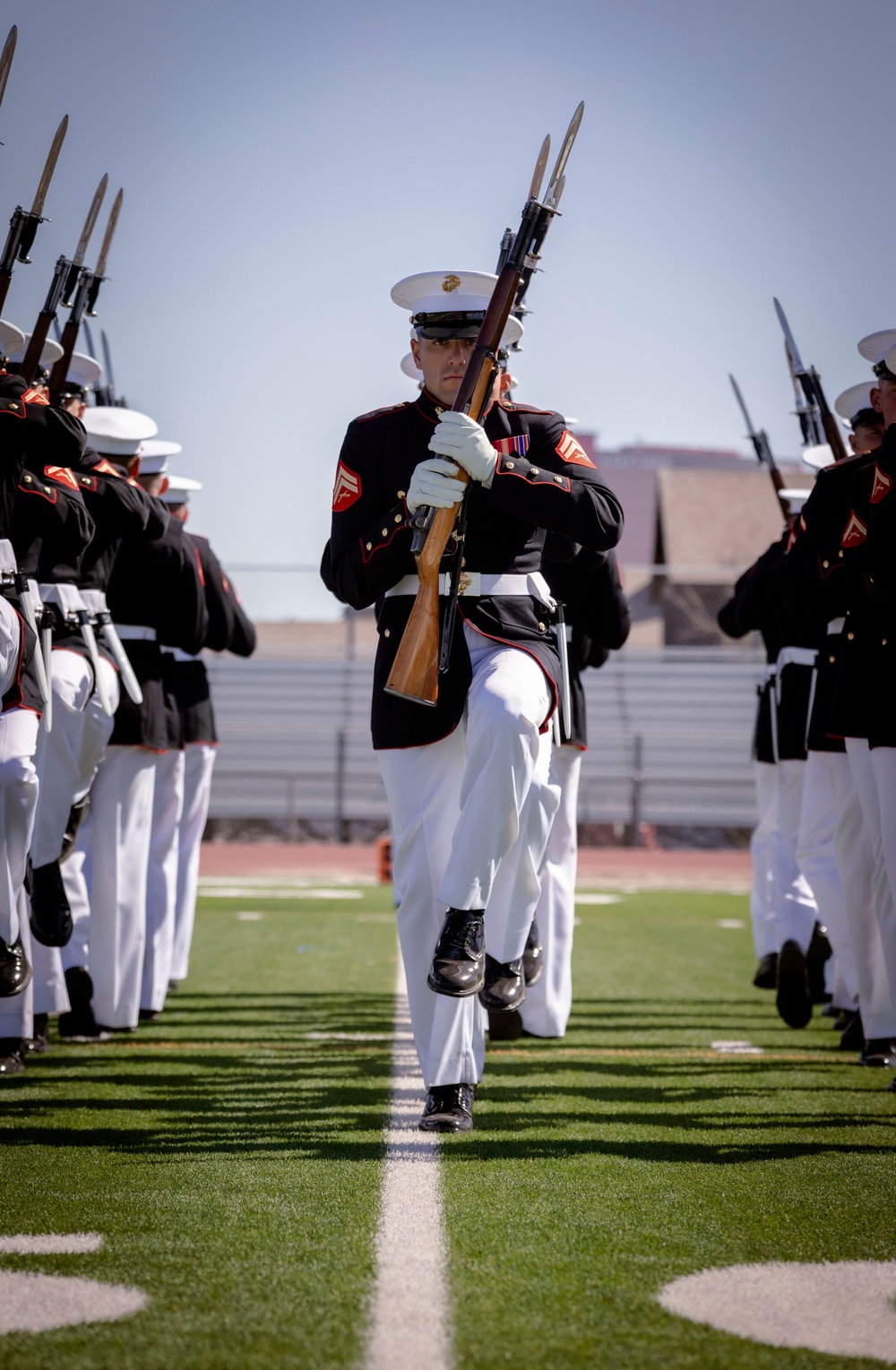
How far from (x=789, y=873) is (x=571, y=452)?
346cm

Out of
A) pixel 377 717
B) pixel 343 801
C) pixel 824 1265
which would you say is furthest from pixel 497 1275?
pixel 343 801

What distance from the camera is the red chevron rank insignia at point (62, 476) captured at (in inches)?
212

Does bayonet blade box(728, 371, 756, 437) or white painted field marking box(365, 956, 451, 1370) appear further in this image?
bayonet blade box(728, 371, 756, 437)

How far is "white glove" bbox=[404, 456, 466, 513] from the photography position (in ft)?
14.1

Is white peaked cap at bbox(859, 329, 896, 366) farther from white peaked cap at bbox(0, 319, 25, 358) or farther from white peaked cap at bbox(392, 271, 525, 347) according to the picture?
white peaked cap at bbox(0, 319, 25, 358)

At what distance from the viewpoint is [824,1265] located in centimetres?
302

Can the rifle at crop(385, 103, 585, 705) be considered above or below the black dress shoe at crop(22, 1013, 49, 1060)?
above

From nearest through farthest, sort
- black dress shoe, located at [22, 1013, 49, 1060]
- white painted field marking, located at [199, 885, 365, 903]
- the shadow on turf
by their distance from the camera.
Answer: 1. the shadow on turf
2. black dress shoe, located at [22, 1013, 49, 1060]
3. white painted field marking, located at [199, 885, 365, 903]

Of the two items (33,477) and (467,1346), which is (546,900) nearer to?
(33,477)

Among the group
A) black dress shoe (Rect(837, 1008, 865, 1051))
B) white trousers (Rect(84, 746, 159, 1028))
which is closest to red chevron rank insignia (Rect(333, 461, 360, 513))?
white trousers (Rect(84, 746, 159, 1028))

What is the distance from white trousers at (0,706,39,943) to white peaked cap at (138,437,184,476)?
7.57 feet

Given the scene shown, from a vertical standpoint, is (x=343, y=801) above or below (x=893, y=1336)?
below

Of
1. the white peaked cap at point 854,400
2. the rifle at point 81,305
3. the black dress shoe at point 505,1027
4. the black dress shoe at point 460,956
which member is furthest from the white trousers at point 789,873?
the rifle at point 81,305

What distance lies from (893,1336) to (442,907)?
2152 mm
